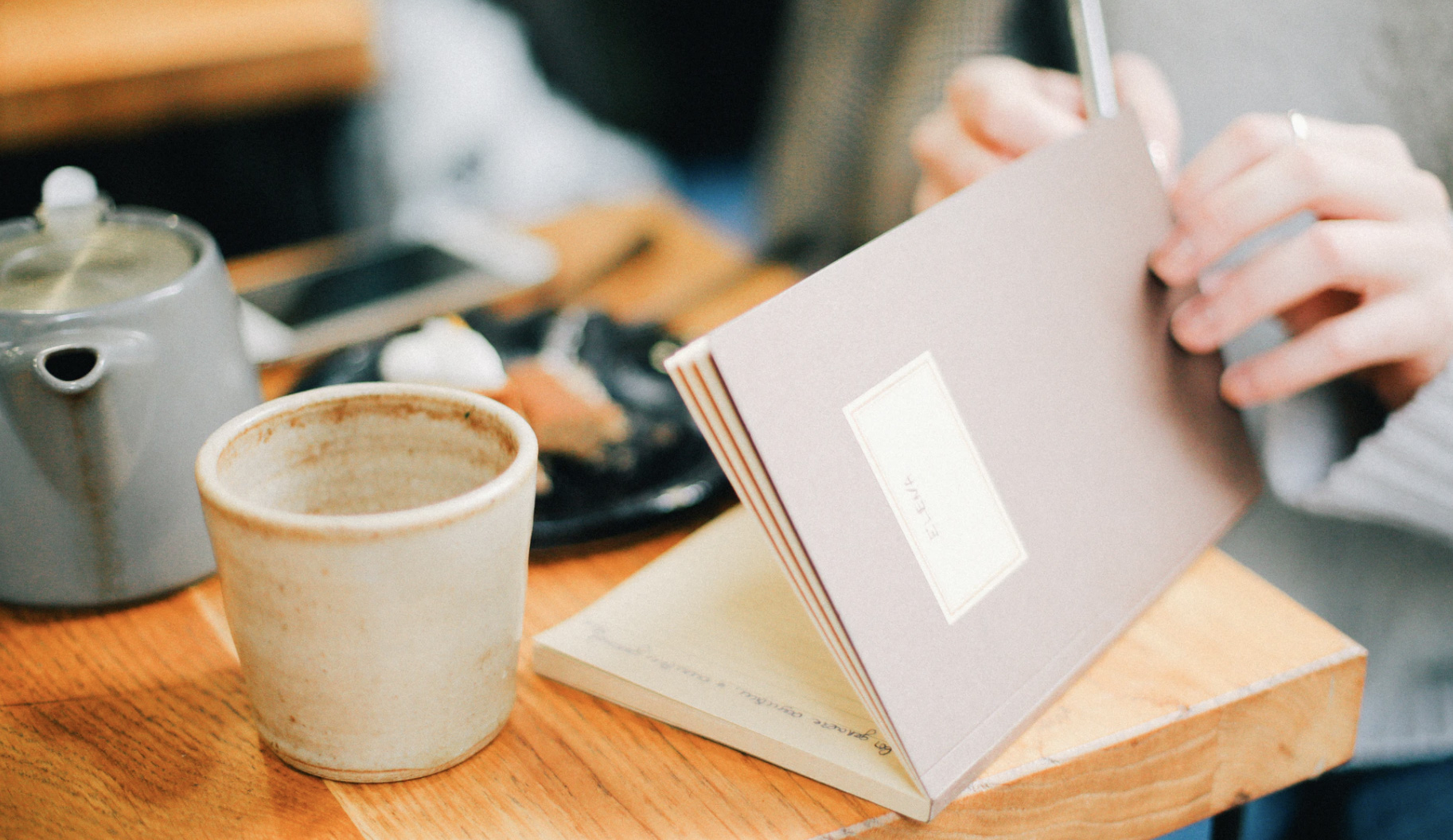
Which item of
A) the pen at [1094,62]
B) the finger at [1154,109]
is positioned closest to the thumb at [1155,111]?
the finger at [1154,109]

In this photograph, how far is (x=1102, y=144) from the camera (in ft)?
1.48

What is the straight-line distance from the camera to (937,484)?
35 centimetres

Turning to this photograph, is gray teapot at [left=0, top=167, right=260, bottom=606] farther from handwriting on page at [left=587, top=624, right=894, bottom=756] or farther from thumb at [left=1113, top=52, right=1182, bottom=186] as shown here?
thumb at [left=1113, top=52, right=1182, bottom=186]

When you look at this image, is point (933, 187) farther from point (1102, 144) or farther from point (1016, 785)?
point (1016, 785)

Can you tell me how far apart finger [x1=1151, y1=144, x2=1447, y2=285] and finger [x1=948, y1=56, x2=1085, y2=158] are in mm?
83

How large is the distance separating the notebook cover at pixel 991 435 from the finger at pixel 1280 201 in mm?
16

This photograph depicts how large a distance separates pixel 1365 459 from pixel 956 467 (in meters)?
0.28

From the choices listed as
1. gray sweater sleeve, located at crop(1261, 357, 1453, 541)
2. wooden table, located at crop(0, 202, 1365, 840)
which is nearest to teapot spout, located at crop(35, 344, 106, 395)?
wooden table, located at crop(0, 202, 1365, 840)

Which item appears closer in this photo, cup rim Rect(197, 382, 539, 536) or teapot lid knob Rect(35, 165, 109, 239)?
cup rim Rect(197, 382, 539, 536)

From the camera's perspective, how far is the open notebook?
12.0 inches

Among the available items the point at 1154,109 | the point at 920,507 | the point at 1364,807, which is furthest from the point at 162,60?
the point at 1364,807

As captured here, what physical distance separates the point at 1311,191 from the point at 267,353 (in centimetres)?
60

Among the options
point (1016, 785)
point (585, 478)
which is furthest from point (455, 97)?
point (1016, 785)

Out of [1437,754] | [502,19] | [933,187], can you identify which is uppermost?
[933,187]
